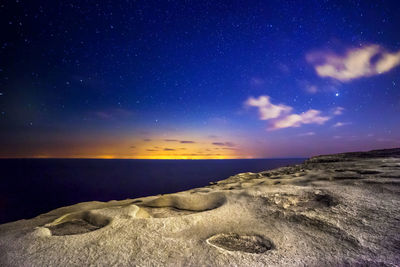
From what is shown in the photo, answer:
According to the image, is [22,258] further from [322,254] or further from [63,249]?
[322,254]

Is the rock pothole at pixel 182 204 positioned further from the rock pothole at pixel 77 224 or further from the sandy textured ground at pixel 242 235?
the rock pothole at pixel 77 224

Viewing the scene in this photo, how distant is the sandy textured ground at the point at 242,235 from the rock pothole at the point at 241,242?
18 mm

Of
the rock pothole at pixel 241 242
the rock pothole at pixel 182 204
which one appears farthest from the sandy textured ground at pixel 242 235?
the rock pothole at pixel 182 204

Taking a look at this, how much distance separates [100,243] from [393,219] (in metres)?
5.68

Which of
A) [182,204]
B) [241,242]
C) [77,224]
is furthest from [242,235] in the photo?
[77,224]

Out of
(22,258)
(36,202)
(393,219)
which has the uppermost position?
(393,219)

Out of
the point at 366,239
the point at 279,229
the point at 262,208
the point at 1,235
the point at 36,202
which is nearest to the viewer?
the point at 366,239

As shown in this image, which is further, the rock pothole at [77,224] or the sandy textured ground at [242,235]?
the rock pothole at [77,224]

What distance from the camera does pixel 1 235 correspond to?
4289mm

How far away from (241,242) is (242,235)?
217mm

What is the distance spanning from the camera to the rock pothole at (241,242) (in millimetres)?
3367

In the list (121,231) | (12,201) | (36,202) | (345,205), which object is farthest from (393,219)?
(12,201)

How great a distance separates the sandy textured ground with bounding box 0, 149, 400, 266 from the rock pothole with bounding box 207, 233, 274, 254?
0.02 meters

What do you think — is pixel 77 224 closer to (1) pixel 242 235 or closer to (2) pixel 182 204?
(2) pixel 182 204
